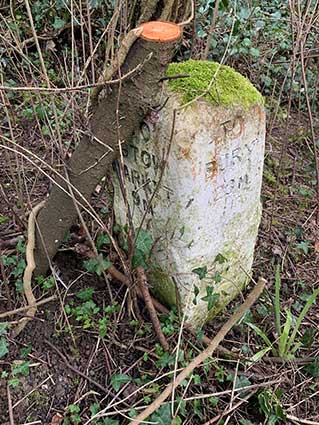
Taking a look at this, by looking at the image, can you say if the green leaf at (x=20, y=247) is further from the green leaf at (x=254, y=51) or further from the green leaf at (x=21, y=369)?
the green leaf at (x=254, y=51)

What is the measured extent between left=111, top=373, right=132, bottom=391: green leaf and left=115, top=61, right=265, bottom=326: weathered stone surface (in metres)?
0.38

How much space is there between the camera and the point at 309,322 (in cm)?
250

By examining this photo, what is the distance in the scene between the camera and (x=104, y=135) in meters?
1.87

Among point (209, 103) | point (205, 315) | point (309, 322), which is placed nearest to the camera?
point (209, 103)

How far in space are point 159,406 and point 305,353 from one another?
2.72 ft

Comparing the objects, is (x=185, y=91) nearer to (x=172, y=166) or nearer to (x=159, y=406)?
(x=172, y=166)

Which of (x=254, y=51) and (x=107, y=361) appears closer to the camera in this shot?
(x=107, y=361)

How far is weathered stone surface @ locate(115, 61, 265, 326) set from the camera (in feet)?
5.90

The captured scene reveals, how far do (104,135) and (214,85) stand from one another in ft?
1.48

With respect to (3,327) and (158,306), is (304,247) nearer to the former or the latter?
(158,306)

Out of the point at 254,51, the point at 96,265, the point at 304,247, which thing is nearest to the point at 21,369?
the point at 96,265

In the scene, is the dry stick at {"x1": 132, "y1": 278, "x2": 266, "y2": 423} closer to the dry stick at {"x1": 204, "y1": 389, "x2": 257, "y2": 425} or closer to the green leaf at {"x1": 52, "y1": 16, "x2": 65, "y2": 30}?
the dry stick at {"x1": 204, "y1": 389, "x2": 257, "y2": 425}

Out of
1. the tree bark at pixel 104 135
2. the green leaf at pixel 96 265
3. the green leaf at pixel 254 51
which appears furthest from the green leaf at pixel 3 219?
the green leaf at pixel 254 51

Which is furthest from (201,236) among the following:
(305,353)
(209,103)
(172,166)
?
(305,353)
